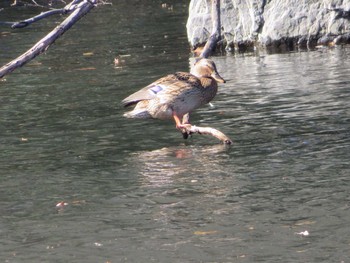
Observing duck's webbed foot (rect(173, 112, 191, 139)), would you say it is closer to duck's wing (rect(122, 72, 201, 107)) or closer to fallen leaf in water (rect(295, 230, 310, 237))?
duck's wing (rect(122, 72, 201, 107))

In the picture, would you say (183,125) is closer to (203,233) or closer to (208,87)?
(208,87)

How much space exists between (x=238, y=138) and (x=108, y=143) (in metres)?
1.31

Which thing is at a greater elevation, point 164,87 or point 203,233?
point 164,87

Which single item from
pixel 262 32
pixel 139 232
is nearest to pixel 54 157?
pixel 139 232

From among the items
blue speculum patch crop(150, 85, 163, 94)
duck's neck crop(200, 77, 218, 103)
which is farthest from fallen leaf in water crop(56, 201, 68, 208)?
duck's neck crop(200, 77, 218, 103)

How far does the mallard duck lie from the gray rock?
6503mm

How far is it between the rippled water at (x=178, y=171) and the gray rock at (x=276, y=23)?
1287 millimetres

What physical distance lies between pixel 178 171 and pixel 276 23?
832 centimetres

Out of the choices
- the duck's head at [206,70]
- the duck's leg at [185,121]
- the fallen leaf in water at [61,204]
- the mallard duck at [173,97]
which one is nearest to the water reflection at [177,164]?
the duck's leg at [185,121]

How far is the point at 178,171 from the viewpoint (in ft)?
27.8

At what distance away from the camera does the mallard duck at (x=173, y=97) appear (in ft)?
31.9

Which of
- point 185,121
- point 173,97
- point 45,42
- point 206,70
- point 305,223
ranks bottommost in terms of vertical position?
point 305,223

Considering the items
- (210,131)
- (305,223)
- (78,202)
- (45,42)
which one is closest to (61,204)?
(78,202)

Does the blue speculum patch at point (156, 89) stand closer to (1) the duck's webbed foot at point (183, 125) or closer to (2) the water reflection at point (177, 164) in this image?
(1) the duck's webbed foot at point (183, 125)
